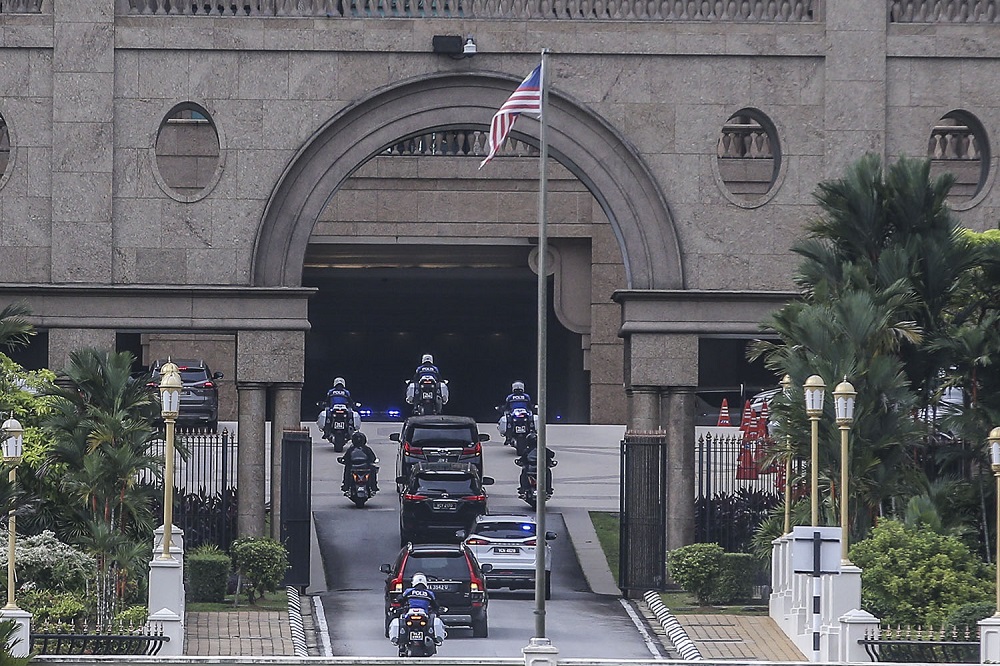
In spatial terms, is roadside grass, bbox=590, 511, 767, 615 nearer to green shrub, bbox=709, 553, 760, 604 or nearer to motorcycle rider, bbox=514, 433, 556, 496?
green shrub, bbox=709, 553, 760, 604

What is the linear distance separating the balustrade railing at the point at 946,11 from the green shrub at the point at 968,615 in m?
13.2

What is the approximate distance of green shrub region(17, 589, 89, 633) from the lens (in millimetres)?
30630

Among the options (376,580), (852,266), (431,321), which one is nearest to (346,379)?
(431,321)

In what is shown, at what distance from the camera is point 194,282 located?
124 feet

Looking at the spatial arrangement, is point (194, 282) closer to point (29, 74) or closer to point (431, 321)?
point (29, 74)

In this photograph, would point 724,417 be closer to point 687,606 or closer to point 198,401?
point 198,401

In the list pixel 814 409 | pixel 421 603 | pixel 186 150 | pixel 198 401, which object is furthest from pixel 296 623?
pixel 186 150

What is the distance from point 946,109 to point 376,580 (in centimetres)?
1422

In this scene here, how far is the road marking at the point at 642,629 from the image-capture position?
3253cm

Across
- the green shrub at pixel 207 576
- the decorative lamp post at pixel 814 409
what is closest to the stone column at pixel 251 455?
the green shrub at pixel 207 576

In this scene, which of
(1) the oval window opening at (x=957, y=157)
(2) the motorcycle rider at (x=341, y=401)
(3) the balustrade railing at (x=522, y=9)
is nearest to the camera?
(3) the balustrade railing at (x=522, y=9)

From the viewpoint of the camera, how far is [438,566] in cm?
3372

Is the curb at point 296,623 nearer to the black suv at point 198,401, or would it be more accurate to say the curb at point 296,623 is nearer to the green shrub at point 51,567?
the green shrub at point 51,567

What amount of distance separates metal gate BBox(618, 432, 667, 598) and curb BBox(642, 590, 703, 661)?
0.47 meters
